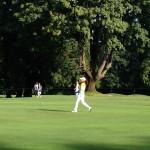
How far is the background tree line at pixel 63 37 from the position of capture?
180 feet

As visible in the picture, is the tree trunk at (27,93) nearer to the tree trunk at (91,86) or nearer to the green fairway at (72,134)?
the tree trunk at (91,86)

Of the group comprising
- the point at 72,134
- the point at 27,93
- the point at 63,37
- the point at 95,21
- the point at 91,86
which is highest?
the point at 95,21

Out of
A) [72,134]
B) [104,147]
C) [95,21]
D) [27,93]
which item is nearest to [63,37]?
[95,21]

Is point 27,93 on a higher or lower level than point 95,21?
lower

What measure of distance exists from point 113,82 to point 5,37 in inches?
1451

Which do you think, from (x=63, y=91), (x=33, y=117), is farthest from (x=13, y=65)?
(x=33, y=117)

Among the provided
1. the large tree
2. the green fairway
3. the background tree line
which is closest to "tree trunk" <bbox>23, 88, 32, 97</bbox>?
the background tree line

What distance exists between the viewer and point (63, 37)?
58.7 m

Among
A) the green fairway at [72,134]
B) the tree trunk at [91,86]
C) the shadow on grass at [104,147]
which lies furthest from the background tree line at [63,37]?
the shadow on grass at [104,147]

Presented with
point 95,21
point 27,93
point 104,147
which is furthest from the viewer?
point 27,93

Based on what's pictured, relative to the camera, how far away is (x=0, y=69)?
70.1 meters

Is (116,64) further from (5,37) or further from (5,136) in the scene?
(5,136)

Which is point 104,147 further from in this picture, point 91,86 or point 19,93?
point 19,93

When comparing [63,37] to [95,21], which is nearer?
[95,21]
